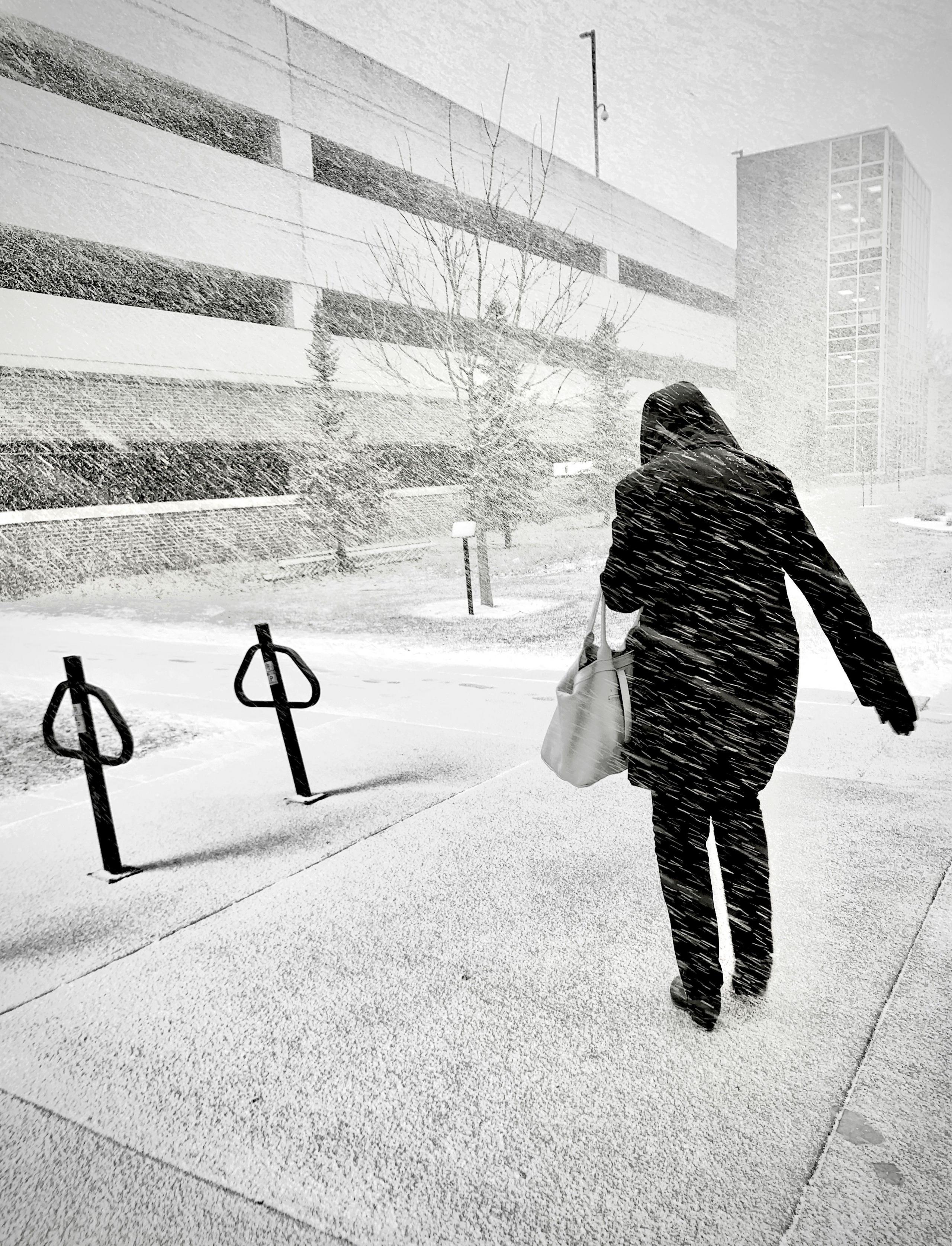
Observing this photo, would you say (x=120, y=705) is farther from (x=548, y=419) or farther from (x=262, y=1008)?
(x=548, y=419)

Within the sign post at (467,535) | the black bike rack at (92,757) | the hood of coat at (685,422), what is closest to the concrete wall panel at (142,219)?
the sign post at (467,535)

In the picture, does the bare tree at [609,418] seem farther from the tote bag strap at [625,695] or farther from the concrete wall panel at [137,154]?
the tote bag strap at [625,695]

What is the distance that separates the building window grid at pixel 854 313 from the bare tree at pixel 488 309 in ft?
30.8

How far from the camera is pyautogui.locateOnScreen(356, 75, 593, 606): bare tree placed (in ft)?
42.6

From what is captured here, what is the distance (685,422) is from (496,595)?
38.7 ft

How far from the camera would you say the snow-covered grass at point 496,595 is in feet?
31.6

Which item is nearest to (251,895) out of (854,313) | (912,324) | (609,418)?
(609,418)

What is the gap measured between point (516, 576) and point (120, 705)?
412 inches

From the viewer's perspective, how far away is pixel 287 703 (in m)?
4.56

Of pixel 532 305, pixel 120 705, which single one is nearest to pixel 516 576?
pixel 120 705

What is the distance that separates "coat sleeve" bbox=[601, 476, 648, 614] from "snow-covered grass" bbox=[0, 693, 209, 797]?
4.08 meters

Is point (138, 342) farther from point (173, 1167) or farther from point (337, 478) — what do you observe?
point (173, 1167)

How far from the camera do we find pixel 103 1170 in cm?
199

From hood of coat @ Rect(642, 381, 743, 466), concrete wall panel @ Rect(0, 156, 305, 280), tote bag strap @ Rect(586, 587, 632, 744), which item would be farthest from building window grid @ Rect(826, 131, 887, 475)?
tote bag strap @ Rect(586, 587, 632, 744)
